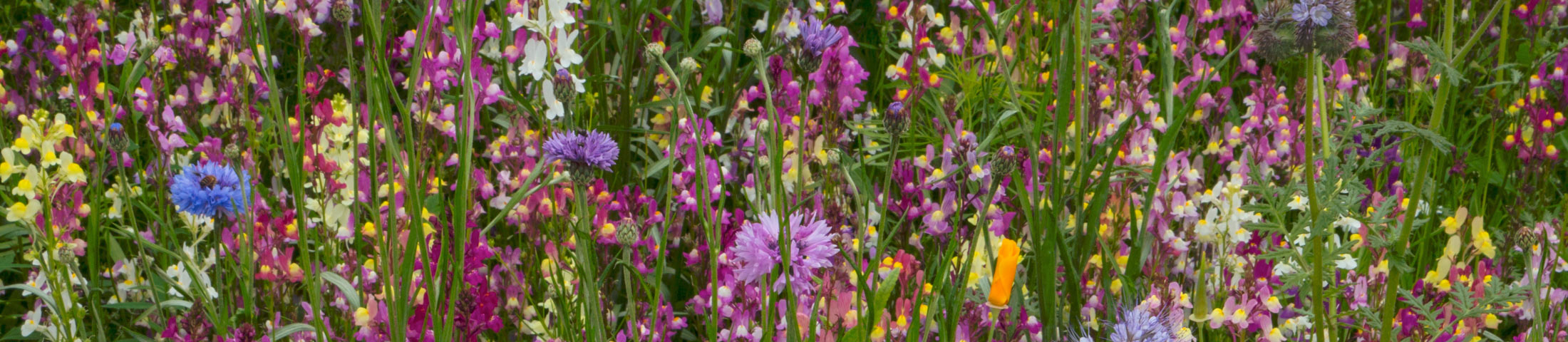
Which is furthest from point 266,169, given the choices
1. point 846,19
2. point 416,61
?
point 416,61

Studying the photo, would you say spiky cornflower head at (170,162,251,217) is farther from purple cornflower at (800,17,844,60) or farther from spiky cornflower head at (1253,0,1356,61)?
spiky cornflower head at (1253,0,1356,61)

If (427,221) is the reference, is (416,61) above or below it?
above

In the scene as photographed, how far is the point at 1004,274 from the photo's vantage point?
1.02 meters

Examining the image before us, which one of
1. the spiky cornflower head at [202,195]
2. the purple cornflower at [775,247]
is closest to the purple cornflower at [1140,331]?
the purple cornflower at [775,247]

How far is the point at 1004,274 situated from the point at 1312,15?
51 cm

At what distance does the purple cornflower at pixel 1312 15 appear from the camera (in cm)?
126

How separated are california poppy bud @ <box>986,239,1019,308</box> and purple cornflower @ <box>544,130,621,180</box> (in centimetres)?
39

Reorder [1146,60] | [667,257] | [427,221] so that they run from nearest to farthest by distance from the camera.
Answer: [427,221]
[667,257]
[1146,60]

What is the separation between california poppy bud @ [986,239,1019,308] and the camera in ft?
3.30

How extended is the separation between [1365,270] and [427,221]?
1.49 meters

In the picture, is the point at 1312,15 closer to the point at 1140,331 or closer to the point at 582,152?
the point at 1140,331

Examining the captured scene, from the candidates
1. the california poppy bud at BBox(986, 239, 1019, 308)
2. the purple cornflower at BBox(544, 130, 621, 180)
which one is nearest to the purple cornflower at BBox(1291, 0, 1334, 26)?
the california poppy bud at BBox(986, 239, 1019, 308)

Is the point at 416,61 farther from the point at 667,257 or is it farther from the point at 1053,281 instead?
the point at 667,257

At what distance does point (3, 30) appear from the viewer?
291 centimetres
